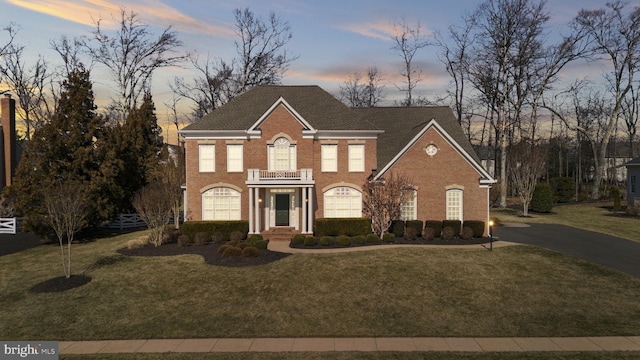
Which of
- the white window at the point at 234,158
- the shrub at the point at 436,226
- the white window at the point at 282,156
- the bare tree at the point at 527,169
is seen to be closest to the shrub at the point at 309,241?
the white window at the point at 282,156

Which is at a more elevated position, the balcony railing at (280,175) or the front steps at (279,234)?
the balcony railing at (280,175)

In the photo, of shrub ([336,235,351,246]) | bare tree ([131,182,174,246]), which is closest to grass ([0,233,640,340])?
shrub ([336,235,351,246])

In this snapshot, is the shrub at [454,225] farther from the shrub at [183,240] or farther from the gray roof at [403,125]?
the shrub at [183,240]

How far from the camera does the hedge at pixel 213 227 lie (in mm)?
23484

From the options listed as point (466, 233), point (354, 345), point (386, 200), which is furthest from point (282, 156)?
point (354, 345)

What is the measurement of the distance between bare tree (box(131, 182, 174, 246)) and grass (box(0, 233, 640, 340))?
122 inches

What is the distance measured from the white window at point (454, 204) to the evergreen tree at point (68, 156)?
24646 mm

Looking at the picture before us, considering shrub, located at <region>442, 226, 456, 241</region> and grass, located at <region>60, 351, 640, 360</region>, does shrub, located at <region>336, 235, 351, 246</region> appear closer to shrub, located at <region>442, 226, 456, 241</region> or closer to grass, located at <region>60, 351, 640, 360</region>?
shrub, located at <region>442, 226, 456, 241</region>

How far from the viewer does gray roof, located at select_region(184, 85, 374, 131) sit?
26.0 meters

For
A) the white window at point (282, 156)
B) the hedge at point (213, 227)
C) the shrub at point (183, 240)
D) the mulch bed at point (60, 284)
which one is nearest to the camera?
the mulch bed at point (60, 284)

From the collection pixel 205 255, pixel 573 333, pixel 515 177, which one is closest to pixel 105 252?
pixel 205 255

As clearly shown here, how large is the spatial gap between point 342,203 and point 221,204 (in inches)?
346

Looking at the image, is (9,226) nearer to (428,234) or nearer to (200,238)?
(200,238)

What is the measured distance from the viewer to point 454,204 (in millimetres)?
25016
